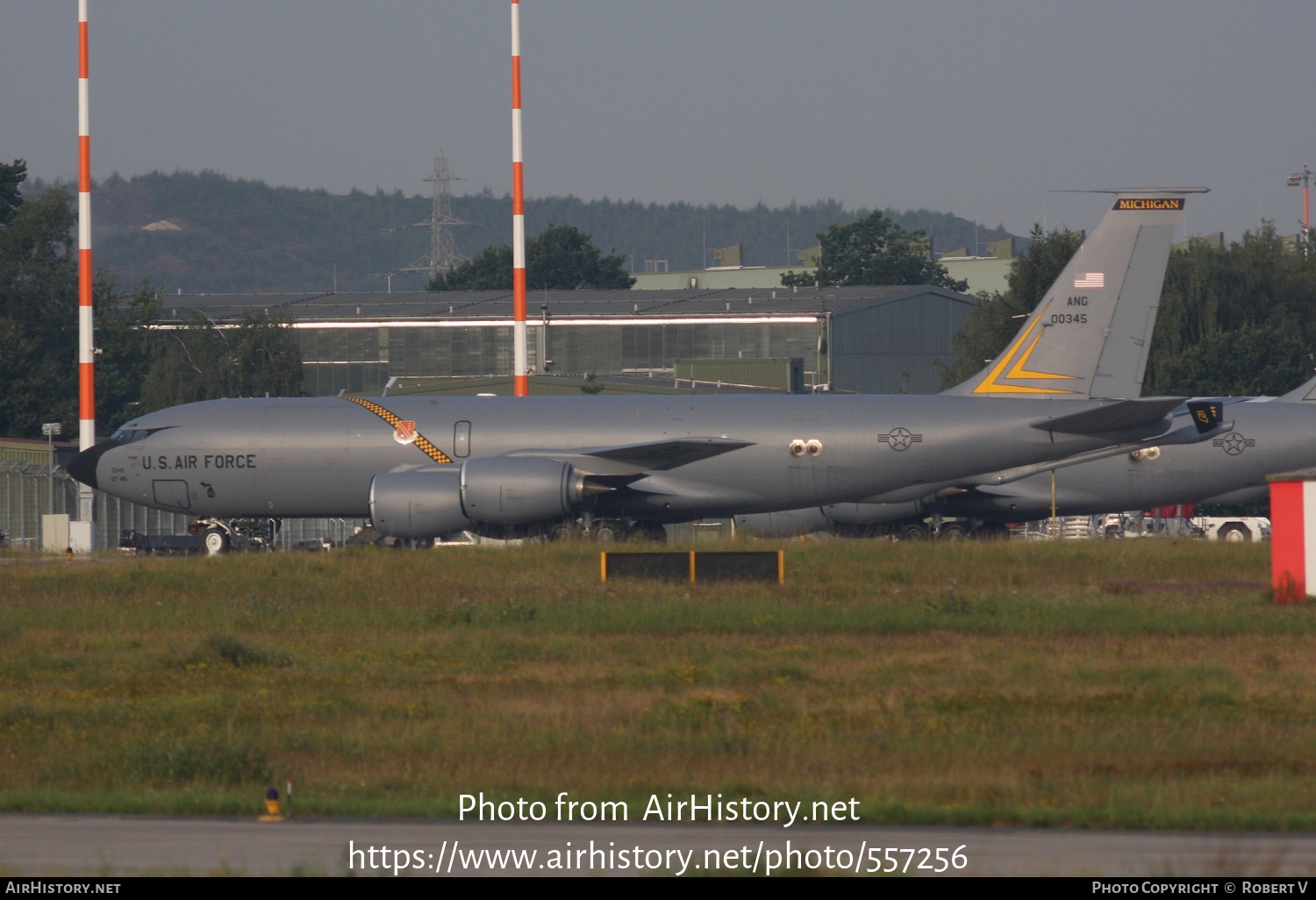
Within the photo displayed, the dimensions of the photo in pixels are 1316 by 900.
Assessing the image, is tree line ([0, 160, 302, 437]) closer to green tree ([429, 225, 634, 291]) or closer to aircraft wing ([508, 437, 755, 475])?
aircraft wing ([508, 437, 755, 475])

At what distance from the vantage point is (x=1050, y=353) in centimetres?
3756

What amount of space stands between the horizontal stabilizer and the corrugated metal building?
53.0m

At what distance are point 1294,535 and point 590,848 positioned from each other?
1904 cm

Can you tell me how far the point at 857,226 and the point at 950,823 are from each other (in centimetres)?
14385

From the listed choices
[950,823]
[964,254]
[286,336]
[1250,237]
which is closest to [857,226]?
[964,254]

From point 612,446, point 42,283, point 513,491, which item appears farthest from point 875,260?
point 513,491

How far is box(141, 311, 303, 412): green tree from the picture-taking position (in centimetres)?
8956

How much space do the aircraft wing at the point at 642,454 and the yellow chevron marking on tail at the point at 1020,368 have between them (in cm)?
665

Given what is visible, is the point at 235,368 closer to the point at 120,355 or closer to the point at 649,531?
the point at 120,355

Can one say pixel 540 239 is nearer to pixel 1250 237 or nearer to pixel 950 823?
pixel 1250 237

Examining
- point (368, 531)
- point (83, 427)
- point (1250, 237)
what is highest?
point (1250, 237)

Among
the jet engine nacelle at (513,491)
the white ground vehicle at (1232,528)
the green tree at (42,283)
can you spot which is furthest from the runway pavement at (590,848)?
the green tree at (42,283)

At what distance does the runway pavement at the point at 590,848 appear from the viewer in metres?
10.1

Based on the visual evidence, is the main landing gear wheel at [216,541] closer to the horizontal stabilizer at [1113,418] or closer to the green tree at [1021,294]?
the horizontal stabilizer at [1113,418]
